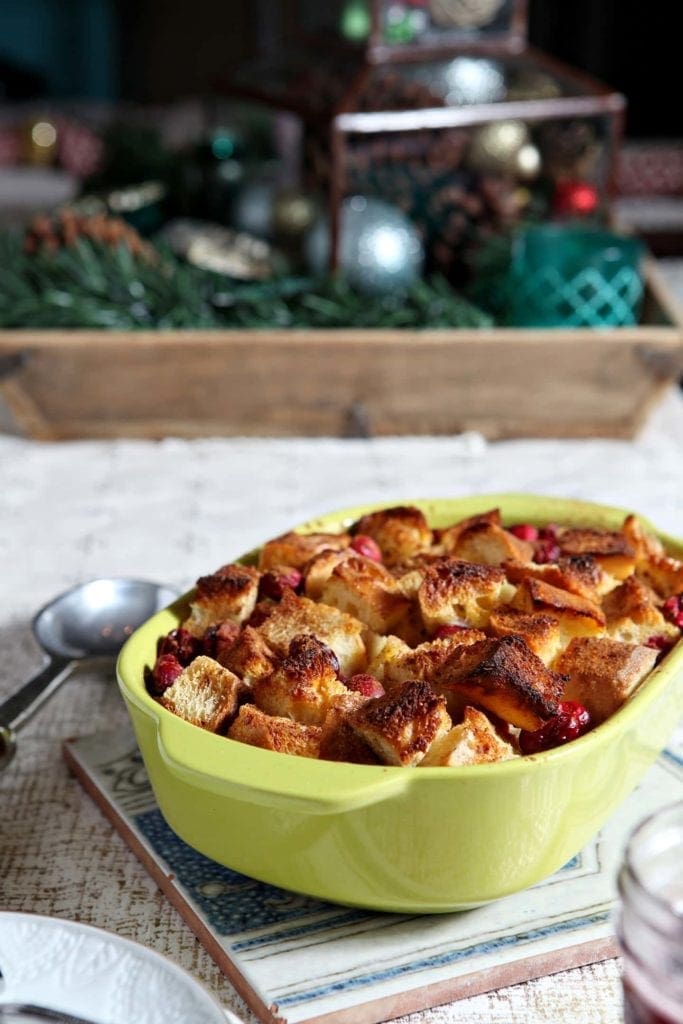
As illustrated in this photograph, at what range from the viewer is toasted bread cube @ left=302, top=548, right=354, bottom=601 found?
2.62ft

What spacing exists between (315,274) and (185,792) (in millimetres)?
1239

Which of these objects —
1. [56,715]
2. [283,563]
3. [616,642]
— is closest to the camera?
[616,642]

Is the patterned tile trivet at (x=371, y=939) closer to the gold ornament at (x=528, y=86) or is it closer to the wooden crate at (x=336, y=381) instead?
the wooden crate at (x=336, y=381)

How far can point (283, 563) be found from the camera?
833mm

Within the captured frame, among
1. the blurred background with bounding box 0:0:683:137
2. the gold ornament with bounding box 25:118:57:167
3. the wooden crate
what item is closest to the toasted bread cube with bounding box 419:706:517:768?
the wooden crate

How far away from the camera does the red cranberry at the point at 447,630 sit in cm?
73

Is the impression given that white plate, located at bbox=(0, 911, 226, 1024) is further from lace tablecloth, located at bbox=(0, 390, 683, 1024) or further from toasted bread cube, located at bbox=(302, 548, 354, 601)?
toasted bread cube, located at bbox=(302, 548, 354, 601)

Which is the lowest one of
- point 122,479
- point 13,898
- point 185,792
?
point 122,479

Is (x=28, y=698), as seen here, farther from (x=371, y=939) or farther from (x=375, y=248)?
(x=375, y=248)

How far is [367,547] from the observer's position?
85 centimetres

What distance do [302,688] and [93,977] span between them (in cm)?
18

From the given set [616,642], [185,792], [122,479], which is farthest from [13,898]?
[122,479]

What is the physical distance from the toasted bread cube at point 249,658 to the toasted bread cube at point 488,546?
0.17 meters

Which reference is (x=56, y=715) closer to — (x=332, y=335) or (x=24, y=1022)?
(x=24, y=1022)
